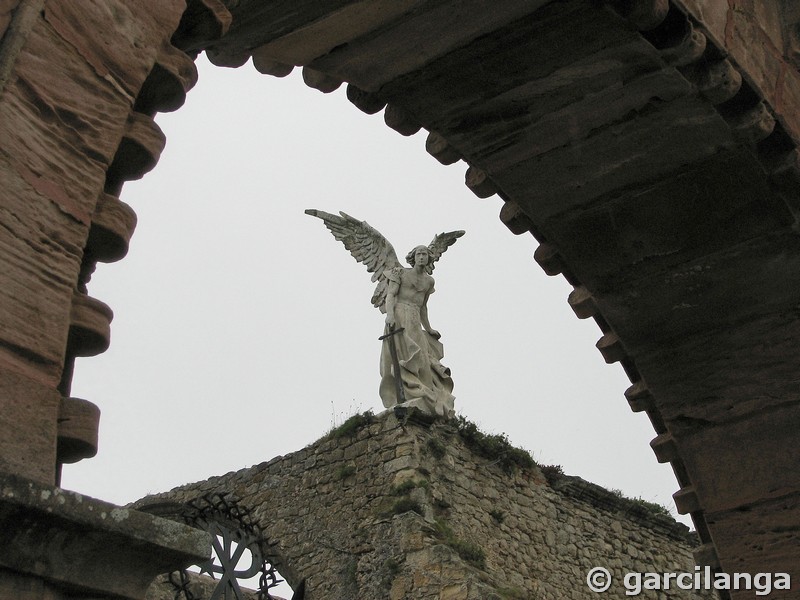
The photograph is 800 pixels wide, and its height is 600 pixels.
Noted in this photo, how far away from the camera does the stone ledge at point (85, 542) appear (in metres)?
1.96

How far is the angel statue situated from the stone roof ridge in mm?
1707

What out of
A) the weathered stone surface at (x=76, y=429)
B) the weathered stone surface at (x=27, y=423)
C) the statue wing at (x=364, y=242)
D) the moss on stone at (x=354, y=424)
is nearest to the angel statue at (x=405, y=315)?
the statue wing at (x=364, y=242)

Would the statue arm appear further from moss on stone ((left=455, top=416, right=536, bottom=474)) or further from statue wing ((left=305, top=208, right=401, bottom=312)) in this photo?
moss on stone ((left=455, top=416, right=536, bottom=474))

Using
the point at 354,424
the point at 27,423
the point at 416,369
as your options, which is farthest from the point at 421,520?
the point at 27,423

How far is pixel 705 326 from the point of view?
550 cm

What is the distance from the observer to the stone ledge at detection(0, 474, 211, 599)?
1.96 meters

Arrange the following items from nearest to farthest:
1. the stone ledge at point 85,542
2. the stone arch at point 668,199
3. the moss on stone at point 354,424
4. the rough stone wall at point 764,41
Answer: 1. the stone ledge at point 85,542
2. the stone arch at point 668,199
3. the rough stone wall at point 764,41
4. the moss on stone at point 354,424

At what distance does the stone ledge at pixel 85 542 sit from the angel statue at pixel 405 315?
8472 millimetres

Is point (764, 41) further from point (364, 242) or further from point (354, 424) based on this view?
point (364, 242)

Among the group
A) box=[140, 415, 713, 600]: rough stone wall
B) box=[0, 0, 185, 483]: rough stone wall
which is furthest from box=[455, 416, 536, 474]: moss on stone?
box=[0, 0, 185, 483]: rough stone wall

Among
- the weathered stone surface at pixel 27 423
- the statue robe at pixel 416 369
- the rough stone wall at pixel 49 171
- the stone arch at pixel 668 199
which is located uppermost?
the statue robe at pixel 416 369

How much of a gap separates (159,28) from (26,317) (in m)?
0.92

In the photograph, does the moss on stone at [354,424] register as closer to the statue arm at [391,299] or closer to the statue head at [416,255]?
the statue arm at [391,299]

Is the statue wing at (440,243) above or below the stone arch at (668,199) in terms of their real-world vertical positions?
above
